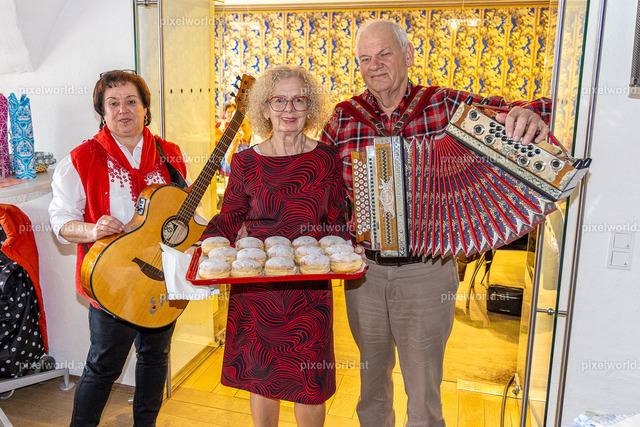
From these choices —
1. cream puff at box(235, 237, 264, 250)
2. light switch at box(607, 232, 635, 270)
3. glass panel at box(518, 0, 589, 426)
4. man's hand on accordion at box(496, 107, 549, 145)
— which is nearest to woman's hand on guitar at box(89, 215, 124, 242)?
cream puff at box(235, 237, 264, 250)

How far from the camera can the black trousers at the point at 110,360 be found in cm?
205

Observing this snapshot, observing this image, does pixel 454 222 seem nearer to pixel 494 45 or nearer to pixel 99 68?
pixel 99 68

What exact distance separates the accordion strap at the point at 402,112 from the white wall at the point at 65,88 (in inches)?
53.1

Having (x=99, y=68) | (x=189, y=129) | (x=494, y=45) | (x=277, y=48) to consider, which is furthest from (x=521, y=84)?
(x=99, y=68)

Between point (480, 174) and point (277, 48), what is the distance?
19.8 feet

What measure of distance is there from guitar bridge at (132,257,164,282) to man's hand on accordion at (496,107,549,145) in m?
1.38

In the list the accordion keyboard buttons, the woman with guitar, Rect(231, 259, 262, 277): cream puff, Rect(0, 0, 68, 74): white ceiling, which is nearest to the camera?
the accordion keyboard buttons

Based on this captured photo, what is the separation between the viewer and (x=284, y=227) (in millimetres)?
1857

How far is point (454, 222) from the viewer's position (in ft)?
5.50

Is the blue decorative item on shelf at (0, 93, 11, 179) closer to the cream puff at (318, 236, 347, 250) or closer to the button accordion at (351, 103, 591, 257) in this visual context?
the cream puff at (318, 236, 347, 250)

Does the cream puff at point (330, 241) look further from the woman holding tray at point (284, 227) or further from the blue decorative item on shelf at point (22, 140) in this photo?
the blue decorative item on shelf at point (22, 140)

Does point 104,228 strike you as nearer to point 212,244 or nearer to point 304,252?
point 212,244

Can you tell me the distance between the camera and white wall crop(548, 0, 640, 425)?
1.67 metres

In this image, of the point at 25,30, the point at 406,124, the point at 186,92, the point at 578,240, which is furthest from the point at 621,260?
the point at 25,30
